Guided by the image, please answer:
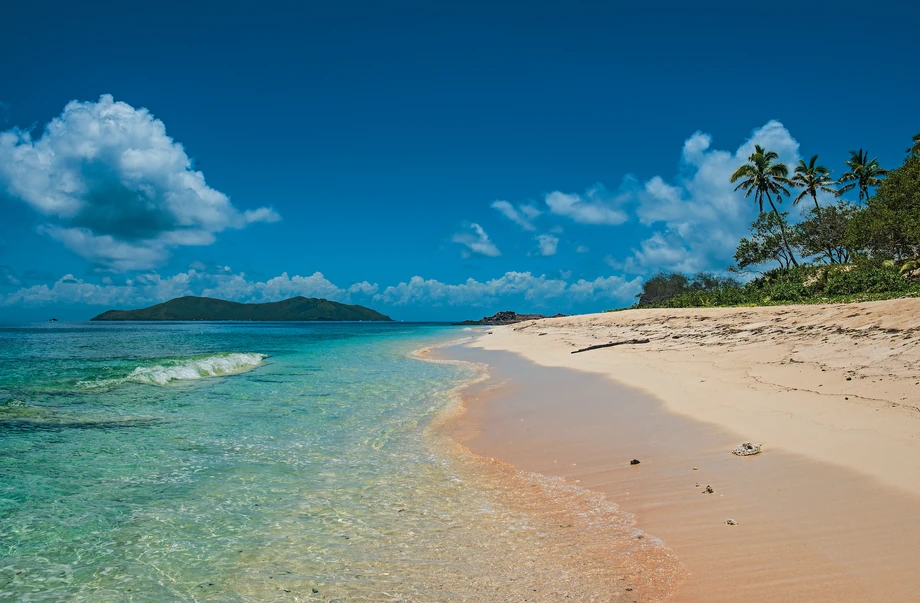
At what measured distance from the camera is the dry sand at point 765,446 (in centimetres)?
407

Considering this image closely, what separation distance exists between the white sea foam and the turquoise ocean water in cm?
703

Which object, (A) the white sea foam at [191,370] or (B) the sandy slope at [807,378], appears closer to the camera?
(B) the sandy slope at [807,378]

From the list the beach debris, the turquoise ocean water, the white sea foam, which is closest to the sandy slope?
the beach debris

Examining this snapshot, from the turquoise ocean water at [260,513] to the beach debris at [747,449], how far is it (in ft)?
8.68

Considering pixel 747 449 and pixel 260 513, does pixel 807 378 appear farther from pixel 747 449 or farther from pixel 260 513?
pixel 260 513

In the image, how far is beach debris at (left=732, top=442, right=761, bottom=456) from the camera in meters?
6.99

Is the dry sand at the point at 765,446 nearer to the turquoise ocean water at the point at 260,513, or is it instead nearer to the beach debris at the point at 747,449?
the beach debris at the point at 747,449

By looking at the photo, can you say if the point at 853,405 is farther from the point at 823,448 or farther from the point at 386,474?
the point at 386,474

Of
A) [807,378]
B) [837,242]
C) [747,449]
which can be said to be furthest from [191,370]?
[837,242]

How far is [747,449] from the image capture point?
7.06 metres

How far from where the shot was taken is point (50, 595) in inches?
170

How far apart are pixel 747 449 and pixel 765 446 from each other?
1.32 feet

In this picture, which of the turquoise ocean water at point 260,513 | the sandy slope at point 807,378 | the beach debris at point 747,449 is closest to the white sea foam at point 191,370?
the turquoise ocean water at point 260,513

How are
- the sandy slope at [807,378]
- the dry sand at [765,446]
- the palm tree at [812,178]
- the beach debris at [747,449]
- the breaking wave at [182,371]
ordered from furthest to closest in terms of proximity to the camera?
the palm tree at [812,178] < the breaking wave at [182,371] < the beach debris at [747,449] < the sandy slope at [807,378] < the dry sand at [765,446]
